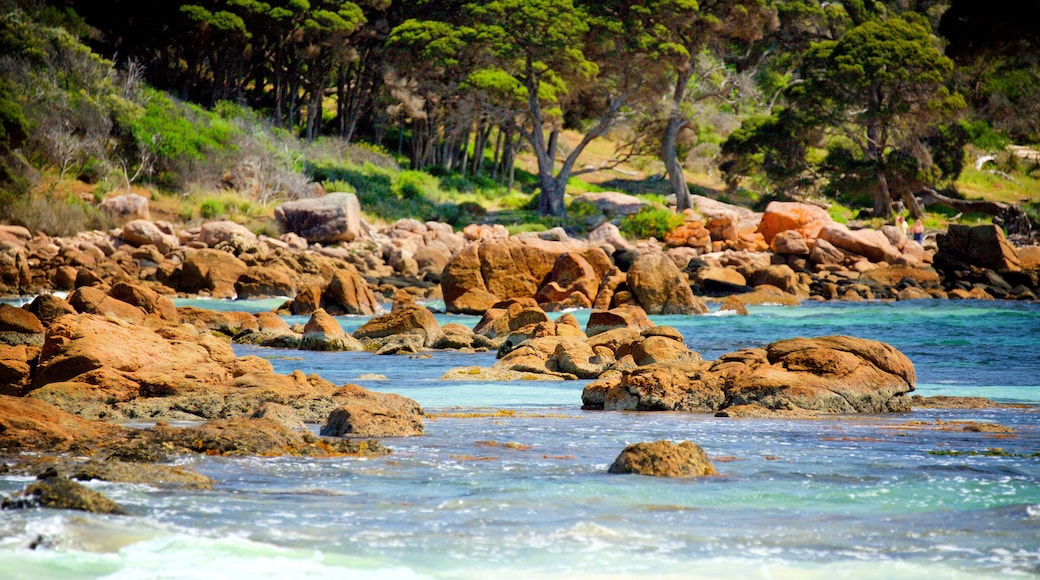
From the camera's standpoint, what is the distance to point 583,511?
525 cm

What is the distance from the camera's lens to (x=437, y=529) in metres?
4.89

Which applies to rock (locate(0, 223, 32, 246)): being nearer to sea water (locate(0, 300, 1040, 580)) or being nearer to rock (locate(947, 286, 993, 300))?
sea water (locate(0, 300, 1040, 580))

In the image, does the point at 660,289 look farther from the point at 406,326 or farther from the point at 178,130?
the point at 178,130

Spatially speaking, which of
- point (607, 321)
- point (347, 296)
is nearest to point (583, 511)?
point (607, 321)

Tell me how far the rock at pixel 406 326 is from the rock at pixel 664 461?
10297 millimetres

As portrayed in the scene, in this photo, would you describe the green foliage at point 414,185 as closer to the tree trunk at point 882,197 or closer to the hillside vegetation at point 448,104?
the hillside vegetation at point 448,104

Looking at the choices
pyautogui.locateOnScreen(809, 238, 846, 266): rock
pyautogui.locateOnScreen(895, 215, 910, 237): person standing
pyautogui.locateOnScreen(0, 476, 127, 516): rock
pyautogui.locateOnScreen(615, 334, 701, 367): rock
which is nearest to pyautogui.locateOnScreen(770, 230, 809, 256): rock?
pyautogui.locateOnScreen(809, 238, 846, 266): rock

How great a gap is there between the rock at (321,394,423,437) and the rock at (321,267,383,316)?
48.9 feet

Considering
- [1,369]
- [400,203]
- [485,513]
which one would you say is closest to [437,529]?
[485,513]

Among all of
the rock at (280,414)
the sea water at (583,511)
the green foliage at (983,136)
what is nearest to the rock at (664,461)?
the sea water at (583,511)

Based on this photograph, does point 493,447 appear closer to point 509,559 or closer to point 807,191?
point 509,559

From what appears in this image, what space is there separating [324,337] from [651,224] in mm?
24399

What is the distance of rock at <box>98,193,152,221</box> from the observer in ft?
104

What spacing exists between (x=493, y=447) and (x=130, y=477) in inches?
94.6
